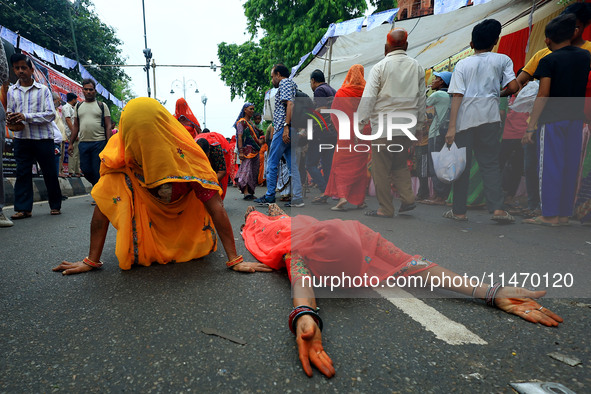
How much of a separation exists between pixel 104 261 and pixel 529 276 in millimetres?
2451

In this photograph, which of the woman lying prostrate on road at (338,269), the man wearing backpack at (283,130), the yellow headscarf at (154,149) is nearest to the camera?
the woman lying prostrate on road at (338,269)

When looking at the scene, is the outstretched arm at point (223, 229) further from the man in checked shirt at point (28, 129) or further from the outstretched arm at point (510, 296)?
the man in checked shirt at point (28, 129)

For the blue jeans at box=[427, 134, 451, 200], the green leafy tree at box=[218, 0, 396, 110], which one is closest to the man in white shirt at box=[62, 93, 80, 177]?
the blue jeans at box=[427, 134, 451, 200]

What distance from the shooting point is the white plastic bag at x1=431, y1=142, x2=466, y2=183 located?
2.48m

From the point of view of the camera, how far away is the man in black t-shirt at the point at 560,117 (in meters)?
2.85

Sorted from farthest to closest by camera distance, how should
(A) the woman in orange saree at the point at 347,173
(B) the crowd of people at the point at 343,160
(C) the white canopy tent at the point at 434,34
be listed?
(C) the white canopy tent at the point at 434,34, (A) the woman in orange saree at the point at 347,173, (B) the crowd of people at the point at 343,160

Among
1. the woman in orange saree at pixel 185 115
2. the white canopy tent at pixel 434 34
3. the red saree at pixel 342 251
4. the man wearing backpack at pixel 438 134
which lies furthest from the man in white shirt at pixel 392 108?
the white canopy tent at pixel 434 34

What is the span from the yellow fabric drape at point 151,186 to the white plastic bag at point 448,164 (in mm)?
1594

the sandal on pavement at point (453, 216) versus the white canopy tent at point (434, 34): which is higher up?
the white canopy tent at point (434, 34)

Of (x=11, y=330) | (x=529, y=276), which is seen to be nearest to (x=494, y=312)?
(x=529, y=276)

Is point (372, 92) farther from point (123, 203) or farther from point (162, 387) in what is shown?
point (162, 387)

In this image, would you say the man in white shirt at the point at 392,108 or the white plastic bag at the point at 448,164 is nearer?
the man in white shirt at the point at 392,108

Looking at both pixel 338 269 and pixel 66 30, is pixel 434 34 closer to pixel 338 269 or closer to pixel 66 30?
pixel 338 269

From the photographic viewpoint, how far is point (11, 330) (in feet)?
4.25
